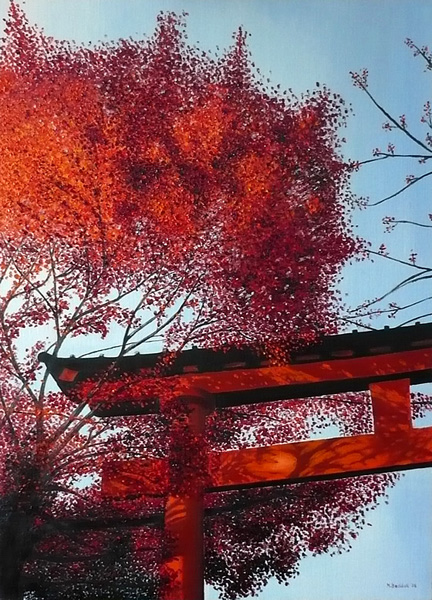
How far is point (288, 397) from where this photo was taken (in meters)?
2.16

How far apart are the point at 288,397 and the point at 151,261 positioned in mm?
555

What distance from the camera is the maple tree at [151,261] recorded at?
206cm

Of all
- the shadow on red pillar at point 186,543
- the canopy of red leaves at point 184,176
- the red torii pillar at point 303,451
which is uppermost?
the canopy of red leaves at point 184,176

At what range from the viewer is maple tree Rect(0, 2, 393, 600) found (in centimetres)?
206

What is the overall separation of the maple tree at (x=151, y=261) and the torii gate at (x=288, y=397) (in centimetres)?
4

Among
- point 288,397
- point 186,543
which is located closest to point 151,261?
point 288,397

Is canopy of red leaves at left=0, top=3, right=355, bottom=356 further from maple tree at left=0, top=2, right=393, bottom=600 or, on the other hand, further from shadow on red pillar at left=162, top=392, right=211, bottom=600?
shadow on red pillar at left=162, top=392, right=211, bottom=600

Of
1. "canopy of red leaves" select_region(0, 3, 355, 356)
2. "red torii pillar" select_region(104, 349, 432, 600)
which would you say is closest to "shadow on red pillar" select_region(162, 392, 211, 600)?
"red torii pillar" select_region(104, 349, 432, 600)

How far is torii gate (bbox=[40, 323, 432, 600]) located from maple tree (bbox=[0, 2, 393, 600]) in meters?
0.04

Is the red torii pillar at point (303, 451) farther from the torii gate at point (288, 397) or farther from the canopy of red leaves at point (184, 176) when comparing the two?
the canopy of red leaves at point (184, 176)

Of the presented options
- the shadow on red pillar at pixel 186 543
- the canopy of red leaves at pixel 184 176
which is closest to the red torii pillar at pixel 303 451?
the shadow on red pillar at pixel 186 543

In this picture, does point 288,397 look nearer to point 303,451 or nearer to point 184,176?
point 303,451

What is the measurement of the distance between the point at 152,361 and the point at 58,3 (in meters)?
1.13

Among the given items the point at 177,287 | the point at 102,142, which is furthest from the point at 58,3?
the point at 177,287
